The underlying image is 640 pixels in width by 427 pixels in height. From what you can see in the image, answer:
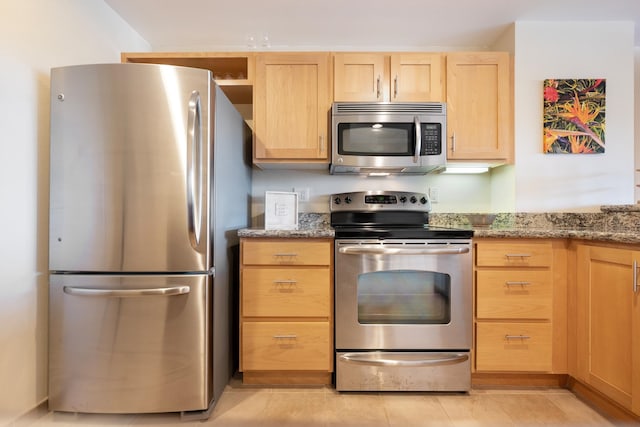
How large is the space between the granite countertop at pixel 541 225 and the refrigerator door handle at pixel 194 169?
0.33 metres

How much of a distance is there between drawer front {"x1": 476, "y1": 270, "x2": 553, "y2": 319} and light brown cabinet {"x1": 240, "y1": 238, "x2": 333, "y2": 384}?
86 centimetres

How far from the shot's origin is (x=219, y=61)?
2361 millimetres

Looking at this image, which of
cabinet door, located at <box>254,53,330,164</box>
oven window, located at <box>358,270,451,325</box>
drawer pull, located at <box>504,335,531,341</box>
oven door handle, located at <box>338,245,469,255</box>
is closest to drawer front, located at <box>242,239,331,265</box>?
oven door handle, located at <box>338,245,469,255</box>

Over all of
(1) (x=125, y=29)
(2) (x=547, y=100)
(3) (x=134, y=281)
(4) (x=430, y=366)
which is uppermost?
(1) (x=125, y=29)

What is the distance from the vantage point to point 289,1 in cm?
208

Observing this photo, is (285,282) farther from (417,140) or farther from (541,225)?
(541,225)

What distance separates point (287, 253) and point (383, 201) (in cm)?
89

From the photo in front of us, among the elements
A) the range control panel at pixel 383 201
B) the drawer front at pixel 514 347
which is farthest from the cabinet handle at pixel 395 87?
the drawer front at pixel 514 347

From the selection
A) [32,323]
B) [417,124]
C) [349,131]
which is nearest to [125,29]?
[349,131]

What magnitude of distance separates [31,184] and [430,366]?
2211 millimetres

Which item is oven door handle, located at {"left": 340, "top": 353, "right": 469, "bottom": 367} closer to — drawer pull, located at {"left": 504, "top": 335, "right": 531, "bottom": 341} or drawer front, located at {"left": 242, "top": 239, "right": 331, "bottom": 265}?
drawer pull, located at {"left": 504, "top": 335, "right": 531, "bottom": 341}

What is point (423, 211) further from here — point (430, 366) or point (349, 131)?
point (430, 366)

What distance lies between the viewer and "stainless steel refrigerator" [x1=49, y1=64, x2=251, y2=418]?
1.56 m

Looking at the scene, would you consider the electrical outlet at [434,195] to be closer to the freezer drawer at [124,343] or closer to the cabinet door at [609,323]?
the cabinet door at [609,323]
